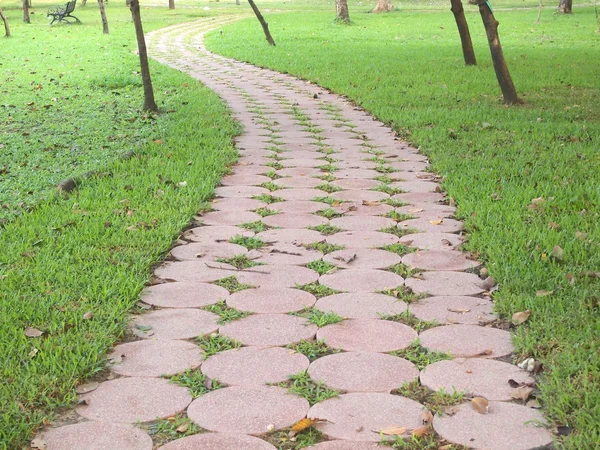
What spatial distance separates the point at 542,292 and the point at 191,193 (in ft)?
8.37

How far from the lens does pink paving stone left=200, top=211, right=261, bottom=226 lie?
4.60m

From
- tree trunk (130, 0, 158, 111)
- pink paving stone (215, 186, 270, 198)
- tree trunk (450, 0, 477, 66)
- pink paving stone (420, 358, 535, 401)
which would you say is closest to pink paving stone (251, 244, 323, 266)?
pink paving stone (215, 186, 270, 198)

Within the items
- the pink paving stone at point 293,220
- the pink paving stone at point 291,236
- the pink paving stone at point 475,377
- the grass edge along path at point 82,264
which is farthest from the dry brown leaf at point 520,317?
the pink paving stone at point 293,220

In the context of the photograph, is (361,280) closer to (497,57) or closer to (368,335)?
(368,335)

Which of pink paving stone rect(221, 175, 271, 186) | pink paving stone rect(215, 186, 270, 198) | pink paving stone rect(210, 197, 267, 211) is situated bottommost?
pink paving stone rect(210, 197, 267, 211)

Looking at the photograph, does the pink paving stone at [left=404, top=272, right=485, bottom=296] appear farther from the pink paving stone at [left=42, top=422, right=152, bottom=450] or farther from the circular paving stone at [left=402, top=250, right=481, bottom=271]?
the pink paving stone at [left=42, top=422, right=152, bottom=450]

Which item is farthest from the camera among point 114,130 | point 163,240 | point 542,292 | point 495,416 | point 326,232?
point 114,130

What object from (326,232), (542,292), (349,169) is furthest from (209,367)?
(349,169)

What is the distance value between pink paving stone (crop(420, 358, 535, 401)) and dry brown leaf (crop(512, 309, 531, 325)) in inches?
12.4

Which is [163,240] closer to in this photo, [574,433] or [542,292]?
[542,292]

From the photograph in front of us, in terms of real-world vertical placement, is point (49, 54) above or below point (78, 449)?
above

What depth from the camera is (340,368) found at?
9.00 ft

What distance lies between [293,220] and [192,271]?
1.01m

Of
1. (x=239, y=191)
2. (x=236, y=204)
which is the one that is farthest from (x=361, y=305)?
(x=239, y=191)
